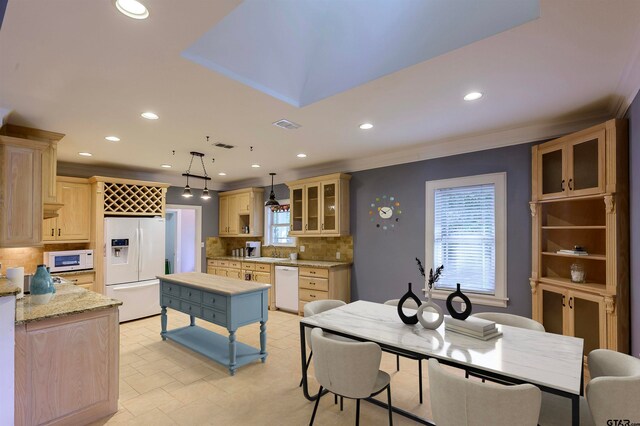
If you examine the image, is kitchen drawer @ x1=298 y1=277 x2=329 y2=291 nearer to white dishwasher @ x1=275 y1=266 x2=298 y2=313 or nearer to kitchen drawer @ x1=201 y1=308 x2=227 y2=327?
white dishwasher @ x1=275 y1=266 x2=298 y2=313

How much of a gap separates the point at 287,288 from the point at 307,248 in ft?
2.76

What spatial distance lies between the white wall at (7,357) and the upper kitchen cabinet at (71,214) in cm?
324

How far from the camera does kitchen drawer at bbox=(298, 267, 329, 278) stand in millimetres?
4970

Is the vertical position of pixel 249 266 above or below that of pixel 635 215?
below

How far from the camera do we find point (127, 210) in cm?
535

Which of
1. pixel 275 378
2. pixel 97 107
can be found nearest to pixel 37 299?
pixel 97 107

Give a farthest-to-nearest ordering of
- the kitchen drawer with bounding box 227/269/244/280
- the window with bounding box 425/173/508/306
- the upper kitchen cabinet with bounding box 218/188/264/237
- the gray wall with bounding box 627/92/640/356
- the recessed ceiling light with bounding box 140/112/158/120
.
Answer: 1. the upper kitchen cabinet with bounding box 218/188/264/237
2. the kitchen drawer with bounding box 227/269/244/280
3. the window with bounding box 425/173/508/306
4. the recessed ceiling light with bounding box 140/112/158/120
5. the gray wall with bounding box 627/92/640/356

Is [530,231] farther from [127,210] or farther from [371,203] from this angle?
[127,210]

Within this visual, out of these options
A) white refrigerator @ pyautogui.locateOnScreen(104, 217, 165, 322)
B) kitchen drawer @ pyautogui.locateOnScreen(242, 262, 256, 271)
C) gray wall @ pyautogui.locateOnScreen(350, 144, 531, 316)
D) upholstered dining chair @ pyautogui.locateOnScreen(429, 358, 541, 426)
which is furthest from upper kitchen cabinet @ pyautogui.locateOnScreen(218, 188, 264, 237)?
upholstered dining chair @ pyautogui.locateOnScreen(429, 358, 541, 426)

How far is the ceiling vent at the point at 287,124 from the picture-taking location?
10.6 ft

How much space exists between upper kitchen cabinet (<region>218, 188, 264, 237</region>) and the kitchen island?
4.02 m

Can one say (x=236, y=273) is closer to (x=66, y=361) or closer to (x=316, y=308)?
(x=316, y=308)

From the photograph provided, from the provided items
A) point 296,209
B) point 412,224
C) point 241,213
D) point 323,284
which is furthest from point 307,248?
point 412,224

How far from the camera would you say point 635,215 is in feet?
7.98
